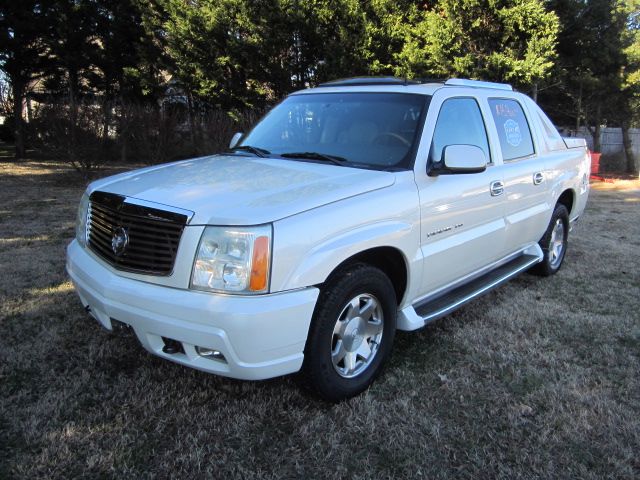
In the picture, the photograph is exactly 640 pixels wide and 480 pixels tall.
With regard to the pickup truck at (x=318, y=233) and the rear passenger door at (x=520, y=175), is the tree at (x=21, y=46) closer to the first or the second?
the pickup truck at (x=318, y=233)

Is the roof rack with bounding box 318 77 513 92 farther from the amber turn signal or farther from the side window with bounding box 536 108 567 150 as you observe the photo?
the amber turn signal

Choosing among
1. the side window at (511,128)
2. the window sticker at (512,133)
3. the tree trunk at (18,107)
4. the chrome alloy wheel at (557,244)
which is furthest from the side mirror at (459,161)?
the tree trunk at (18,107)

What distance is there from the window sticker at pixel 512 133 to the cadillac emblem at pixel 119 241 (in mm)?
3131

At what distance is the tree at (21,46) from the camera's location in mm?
15734

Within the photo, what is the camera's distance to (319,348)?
267cm

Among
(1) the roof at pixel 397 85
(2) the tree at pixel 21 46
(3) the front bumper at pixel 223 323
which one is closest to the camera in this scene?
(3) the front bumper at pixel 223 323

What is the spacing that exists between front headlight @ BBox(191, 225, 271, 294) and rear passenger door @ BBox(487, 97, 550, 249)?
2.41 metres

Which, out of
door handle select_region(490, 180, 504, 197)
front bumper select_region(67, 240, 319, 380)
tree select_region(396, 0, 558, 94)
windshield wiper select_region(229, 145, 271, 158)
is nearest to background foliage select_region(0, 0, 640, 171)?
tree select_region(396, 0, 558, 94)

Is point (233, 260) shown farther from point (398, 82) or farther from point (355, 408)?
point (398, 82)

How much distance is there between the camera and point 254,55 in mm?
17062

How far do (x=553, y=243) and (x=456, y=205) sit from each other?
2.43 metres

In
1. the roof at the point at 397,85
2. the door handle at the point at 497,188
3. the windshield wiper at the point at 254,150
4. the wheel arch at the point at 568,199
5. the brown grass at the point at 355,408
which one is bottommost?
the brown grass at the point at 355,408

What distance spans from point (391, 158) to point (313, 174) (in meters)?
0.58

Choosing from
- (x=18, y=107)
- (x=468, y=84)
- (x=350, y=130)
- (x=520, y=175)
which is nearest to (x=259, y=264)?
(x=350, y=130)
